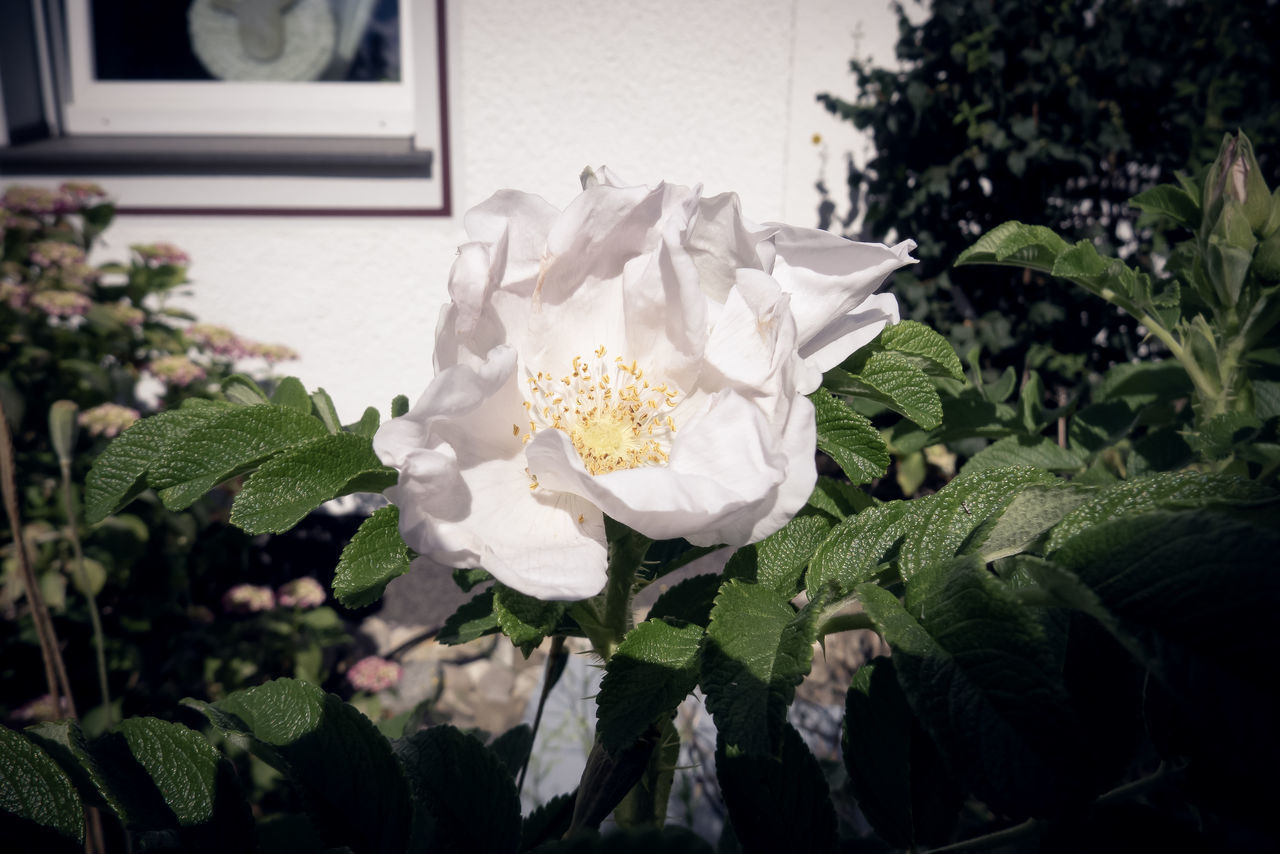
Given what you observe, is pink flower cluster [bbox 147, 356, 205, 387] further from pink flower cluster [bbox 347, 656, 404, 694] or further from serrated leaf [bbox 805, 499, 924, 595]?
serrated leaf [bbox 805, 499, 924, 595]

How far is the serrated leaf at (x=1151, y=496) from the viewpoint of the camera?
46 centimetres

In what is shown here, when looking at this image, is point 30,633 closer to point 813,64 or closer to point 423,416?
point 423,416

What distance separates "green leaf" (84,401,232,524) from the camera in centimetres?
65

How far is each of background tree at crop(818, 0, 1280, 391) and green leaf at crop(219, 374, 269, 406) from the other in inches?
110

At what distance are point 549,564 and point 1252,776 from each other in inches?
15.8

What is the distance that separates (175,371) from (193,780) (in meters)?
2.08

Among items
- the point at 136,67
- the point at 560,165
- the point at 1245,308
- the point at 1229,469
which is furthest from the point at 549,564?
the point at 136,67

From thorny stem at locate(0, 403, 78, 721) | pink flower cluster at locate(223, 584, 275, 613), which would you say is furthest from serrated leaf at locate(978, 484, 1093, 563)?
pink flower cluster at locate(223, 584, 275, 613)

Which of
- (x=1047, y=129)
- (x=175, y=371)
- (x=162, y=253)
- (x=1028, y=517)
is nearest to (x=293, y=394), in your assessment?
(x=1028, y=517)

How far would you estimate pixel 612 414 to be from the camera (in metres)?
0.74

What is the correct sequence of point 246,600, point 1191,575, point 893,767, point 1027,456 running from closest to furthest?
point 1191,575
point 893,767
point 1027,456
point 246,600

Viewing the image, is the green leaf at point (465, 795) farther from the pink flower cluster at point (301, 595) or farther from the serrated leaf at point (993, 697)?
the pink flower cluster at point (301, 595)

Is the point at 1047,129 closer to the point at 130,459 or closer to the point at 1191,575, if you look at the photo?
the point at 1191,575

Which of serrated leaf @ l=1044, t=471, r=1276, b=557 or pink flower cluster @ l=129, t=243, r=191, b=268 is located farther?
pink flower cluster @ l=129, t=243, r=191, b=268
